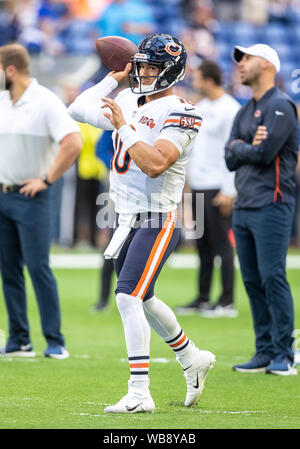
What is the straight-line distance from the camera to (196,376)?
5316 mm

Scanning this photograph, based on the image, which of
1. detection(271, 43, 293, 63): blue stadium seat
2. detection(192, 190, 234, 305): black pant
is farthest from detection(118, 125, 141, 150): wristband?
detection(271, 43, 293, 63): blue stadium seat

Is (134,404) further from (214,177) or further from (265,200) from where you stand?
(214,177)

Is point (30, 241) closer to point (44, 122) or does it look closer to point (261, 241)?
point (44, 122)

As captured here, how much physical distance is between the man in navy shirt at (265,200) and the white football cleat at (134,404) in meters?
1.73

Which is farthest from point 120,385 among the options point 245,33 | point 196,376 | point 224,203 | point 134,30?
point 245,33

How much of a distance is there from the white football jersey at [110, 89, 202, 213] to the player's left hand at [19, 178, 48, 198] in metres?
1.57

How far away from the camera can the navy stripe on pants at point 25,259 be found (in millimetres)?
6820

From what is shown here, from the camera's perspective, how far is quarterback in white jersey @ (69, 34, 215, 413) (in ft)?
16.4

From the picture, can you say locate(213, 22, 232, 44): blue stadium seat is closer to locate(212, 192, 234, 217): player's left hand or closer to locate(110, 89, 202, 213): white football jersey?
locate(212, 192, 234, 217): player's left hand

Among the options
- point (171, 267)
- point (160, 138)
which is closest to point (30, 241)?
point (160, 138)

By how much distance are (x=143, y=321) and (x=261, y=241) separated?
1.65 m

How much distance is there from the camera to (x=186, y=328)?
28.5 feet

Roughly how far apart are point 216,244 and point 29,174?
324cm

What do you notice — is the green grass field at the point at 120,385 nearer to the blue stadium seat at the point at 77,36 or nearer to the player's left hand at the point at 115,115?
the player's left hand at the point at 115,115
